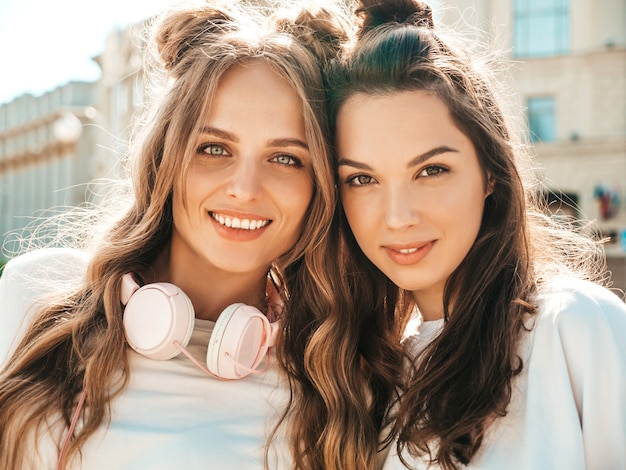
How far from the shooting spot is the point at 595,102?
72.5ft

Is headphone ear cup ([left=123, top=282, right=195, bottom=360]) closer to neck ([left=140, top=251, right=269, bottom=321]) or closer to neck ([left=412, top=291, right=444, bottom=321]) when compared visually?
neck ([left=140, top=251, right=269, bottom=321])

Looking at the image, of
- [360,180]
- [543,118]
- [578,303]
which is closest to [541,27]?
[543,118]

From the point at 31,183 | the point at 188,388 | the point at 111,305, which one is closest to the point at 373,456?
the point at 188,388

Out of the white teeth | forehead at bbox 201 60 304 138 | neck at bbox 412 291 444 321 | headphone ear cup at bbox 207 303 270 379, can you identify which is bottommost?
headphone ear cup at bbox 207 303 270 379

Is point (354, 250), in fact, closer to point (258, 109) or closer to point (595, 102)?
point (258, 109)

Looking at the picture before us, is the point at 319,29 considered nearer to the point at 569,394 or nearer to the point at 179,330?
the point at 179,330

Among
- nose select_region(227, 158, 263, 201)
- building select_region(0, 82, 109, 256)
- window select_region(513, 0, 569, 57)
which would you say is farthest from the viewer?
building select_region(0, 82, 109, 256)

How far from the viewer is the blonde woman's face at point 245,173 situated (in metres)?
3.30

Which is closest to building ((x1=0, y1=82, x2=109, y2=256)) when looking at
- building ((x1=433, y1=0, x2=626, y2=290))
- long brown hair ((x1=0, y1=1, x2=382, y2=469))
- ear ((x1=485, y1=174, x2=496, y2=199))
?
building ((x1=433, y1=0, x2=626, y2=290))

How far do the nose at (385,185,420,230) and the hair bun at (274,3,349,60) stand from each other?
802mm

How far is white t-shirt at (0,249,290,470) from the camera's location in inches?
117

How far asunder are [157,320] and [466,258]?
126cm

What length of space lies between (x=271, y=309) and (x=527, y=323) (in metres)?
1.22

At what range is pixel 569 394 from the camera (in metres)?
2.71
